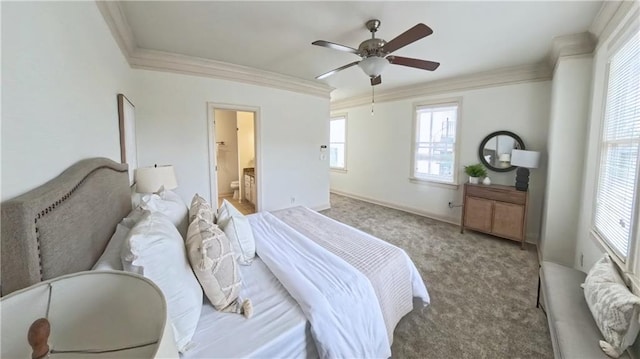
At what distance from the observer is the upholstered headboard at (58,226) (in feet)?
2.37

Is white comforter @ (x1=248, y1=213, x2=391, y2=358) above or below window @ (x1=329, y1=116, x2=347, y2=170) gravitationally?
below

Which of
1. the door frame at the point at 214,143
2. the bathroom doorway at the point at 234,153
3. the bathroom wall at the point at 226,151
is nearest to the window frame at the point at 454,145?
the door frame at the point at 214,143

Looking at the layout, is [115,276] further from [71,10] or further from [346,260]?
[71,10]

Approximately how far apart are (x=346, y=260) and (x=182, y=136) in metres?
3.03

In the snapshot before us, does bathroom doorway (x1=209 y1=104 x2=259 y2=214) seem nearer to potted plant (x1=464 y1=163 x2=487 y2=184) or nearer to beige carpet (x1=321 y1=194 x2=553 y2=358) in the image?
beige carpet (x1=321 y1=194 x2=553 y2=358)

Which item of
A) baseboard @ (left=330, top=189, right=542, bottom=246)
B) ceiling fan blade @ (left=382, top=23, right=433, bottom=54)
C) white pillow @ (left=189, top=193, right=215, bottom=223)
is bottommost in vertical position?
baseboard @ (left=330, top=189, right=542, bottom=246)

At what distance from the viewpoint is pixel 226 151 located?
22.2 feet

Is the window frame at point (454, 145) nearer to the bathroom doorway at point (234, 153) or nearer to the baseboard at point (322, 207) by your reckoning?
the baseboard at point (322, 207)

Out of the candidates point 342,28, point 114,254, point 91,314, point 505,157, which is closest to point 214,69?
point 342,28

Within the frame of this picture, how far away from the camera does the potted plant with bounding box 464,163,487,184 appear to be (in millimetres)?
3961

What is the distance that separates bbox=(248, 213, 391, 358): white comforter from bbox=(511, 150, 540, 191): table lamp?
10.5 feet

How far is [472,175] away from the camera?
13.1ft

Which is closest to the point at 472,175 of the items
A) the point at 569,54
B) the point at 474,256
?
the point at 474,256

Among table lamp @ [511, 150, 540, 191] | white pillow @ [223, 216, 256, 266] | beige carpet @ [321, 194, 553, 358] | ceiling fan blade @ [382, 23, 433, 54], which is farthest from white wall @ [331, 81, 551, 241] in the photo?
white pillow @ [223, 216, 256, 266]
